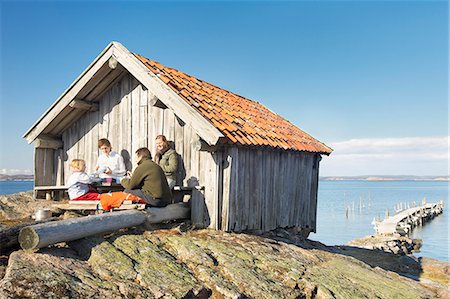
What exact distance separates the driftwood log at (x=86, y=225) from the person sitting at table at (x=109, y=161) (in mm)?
2437

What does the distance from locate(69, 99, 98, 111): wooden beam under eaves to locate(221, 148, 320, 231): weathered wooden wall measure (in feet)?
15.4

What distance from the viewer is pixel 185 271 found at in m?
7.45

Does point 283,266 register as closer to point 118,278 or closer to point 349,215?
point 118,278

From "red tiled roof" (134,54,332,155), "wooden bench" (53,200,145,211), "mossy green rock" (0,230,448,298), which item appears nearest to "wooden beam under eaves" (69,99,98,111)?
"red tiled roof" (134,54,332,155)

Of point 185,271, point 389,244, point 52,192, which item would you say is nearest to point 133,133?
point 52,192

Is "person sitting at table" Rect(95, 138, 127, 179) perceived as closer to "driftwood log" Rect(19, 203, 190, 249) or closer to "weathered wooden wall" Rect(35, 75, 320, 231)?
"weathered wooden wall" Rect(35, 75, 320, 231)

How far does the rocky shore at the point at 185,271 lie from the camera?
20.3 feet

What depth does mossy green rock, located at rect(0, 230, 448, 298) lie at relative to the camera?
616 centimetres

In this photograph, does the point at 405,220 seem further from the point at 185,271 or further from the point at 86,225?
the point at 86,225

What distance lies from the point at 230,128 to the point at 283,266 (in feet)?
12.1

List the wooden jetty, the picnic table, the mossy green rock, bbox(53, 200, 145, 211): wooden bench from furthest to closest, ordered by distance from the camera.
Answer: the wooden jetty
the picnic table
bbox(53, 200, 145, 211): wooden bench
the mossy green rock

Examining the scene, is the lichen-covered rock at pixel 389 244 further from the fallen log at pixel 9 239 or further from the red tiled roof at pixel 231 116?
the fallen log at pixel 9 239

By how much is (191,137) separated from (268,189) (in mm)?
2878

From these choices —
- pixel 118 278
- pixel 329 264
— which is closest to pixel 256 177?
pixel 329 264
